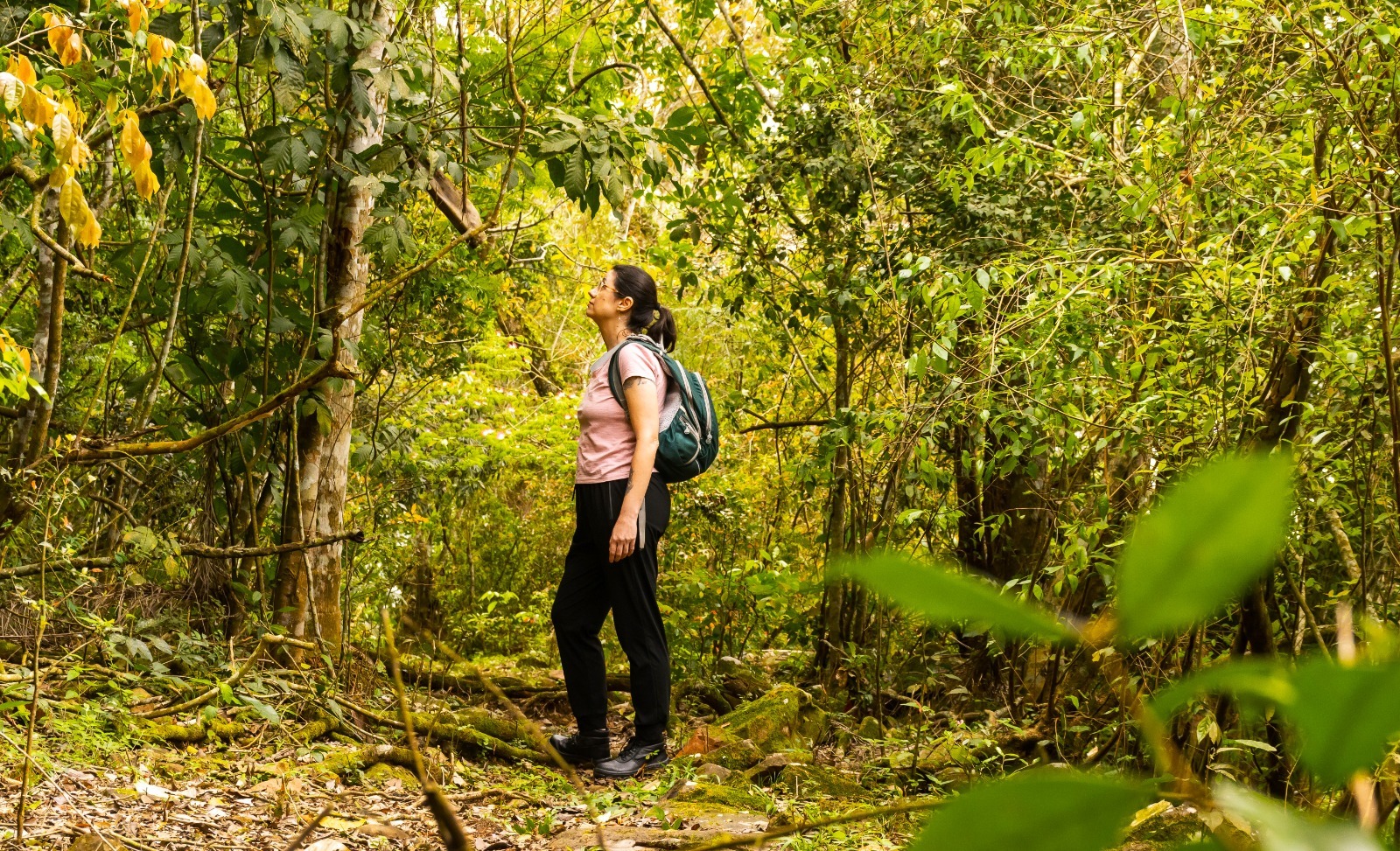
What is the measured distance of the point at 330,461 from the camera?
17.2ft

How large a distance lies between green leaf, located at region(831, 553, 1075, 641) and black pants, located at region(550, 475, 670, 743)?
4.01 meters

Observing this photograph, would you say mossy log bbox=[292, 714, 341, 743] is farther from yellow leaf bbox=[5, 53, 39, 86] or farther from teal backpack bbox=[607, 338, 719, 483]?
yellow leaf bbox=[5, 53, 39, 86]

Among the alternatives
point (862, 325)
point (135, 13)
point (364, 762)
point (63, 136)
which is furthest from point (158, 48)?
point (862, 325)

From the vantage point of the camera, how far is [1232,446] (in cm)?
321

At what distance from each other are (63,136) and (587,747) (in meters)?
2.92

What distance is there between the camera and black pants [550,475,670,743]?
429cm

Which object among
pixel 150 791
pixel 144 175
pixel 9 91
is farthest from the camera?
pixel 150 791

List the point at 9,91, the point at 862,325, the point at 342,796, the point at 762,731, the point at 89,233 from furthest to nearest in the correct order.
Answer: the point at 862,325, the point at 762,731, the point at 342,796, the point at 89,233, the point at 9,91

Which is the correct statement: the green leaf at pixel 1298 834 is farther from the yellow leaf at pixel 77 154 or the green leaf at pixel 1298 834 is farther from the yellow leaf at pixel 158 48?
the yellow leaf at pixel 158 48

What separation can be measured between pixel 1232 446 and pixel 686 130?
3.43 m

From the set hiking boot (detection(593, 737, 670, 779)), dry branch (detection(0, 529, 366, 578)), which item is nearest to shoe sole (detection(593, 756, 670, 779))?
hiking boot (detection(593, 737, 670, 779))

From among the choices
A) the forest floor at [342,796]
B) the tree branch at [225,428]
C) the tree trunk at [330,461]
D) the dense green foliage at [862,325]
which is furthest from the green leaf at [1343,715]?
the tree trunk at [330,461]

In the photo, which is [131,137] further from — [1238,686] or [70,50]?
[1238,686]

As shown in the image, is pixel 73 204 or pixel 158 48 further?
pixel 158 48
